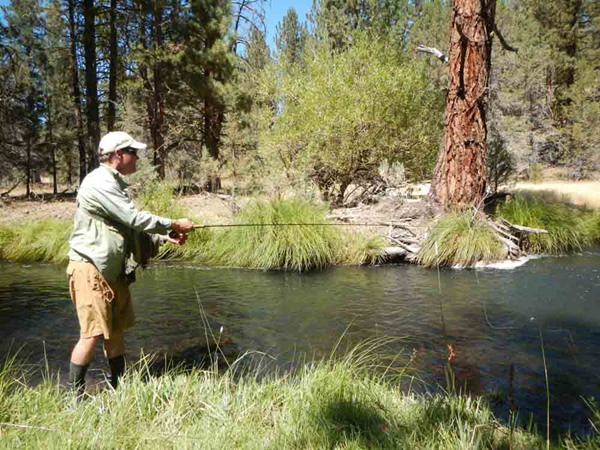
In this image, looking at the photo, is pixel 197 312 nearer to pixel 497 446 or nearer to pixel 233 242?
pixel 233 242

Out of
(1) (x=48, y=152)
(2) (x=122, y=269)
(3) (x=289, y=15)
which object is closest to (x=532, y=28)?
(3) (x=289, y=15)

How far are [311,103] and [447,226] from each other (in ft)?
18.6

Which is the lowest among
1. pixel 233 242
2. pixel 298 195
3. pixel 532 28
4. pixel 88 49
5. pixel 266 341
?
pixel 266 341

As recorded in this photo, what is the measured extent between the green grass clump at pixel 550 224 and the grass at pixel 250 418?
741 cm

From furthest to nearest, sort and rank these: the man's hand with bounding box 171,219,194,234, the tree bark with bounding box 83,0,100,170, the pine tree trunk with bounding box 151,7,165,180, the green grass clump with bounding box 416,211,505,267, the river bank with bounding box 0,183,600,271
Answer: the pine tree trunk with bounding box 151,7,165,180, the tree bark with bounding box 83,0,100,170, the river bank with bounding box 0,183,600,271, the green grass clump with bounding box 416,211,505,267, the man's hand with bounding box 171,219,194,234

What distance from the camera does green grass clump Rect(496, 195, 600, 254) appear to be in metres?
9.54

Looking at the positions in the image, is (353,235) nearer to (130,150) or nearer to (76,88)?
(130,150)

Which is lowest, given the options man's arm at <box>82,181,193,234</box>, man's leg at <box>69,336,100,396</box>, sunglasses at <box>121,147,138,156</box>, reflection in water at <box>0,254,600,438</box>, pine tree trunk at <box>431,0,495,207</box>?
reflection in water at <box>0,254,600,438</box>

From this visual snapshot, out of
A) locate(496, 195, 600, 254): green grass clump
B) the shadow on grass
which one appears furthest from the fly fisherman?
locate(496, 195, 600, 254): green grass clump

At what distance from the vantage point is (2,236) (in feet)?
32.4

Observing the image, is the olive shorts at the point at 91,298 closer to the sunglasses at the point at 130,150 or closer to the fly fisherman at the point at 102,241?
the fly fisherman at the point at 102,241

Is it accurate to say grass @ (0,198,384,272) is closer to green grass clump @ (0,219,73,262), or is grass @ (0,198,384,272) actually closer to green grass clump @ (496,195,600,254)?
green grass clump @ (0,219,73,262)

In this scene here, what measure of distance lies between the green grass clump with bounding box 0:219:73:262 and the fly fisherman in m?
6.63

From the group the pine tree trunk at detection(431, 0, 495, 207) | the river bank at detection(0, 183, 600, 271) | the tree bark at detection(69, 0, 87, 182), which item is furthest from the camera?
the tree bark at detection(69, 0, 87, 182)
